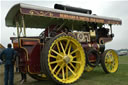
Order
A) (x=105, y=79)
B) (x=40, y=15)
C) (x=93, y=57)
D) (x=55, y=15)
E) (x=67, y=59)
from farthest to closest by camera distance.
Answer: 1. (x=93, y=57)
2. (x=105, y=79)
3. (x=55, y=15)
4. (x=67, y=59)
5. (x=40, y=15)

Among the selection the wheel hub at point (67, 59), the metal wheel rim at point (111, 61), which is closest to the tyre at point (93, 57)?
the metal wheel rim at point (111, 61)

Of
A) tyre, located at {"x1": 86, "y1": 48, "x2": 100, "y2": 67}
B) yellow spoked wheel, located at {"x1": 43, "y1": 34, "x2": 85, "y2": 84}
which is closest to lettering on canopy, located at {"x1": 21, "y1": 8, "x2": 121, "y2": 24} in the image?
yellow spoked wheel, located at {"x1": 43, "y1": 34, "x2": 85, "y2": 84}

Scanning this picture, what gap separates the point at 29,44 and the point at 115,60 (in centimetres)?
402

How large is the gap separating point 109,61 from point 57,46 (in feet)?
9.07

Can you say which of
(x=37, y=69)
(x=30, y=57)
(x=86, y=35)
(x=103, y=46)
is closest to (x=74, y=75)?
(x=37, y=69)

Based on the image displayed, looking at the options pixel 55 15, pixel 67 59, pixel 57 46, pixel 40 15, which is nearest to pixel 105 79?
pixel 67 59

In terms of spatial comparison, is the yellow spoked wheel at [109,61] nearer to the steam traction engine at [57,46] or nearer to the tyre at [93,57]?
the steam traction engine at [57,46]

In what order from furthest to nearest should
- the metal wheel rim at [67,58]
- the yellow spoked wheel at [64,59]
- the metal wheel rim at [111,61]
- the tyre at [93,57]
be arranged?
1. the metal wheel rim at [111,61]
2. the tyre at [93,57]
3. the metal wheel rim at [67,58]
4. the yellow spoked wheel at [64,59]

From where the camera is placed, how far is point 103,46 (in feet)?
22.4

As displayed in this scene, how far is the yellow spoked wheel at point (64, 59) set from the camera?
4219mm

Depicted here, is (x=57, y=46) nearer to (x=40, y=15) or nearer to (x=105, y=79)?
(x=40, y=15)

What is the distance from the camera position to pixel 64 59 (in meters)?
4.58

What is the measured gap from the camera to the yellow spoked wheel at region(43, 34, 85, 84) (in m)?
4.22

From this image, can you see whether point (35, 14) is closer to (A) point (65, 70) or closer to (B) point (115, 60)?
(A) point (65, 70)
